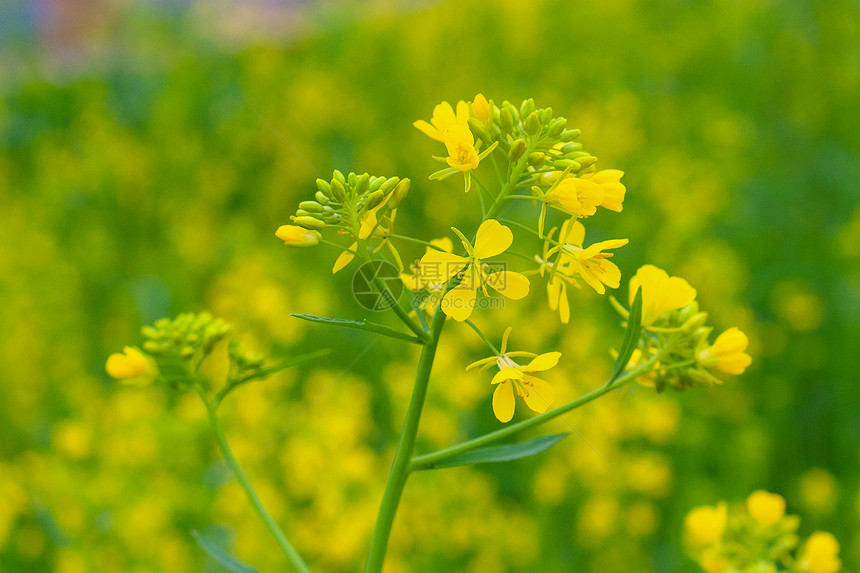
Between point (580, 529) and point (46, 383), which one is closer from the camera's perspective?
point (580, 529)

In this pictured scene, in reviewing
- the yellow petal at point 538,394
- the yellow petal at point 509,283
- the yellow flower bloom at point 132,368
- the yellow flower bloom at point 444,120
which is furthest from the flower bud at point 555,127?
the yellow flower bloom at point 132,368

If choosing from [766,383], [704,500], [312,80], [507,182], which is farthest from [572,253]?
[312,80]

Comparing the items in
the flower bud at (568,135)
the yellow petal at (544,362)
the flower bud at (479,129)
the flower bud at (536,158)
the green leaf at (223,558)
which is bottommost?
the green leaf at (223,558)

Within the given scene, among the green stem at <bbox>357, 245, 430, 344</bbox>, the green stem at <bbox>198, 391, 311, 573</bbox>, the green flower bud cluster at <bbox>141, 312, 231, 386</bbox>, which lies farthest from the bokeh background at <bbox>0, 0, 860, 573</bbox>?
the green stem at <bbox>357, 245, 430, 344</bbox>

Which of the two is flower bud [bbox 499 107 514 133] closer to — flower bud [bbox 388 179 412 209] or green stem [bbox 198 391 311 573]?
flower bud [bbox 388 179 412 209]

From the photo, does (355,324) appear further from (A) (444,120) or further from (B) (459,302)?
(A) (444,120)

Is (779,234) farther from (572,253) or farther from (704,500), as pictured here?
(572,253)

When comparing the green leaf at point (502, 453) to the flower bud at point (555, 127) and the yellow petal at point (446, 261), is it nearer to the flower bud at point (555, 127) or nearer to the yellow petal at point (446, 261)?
the yellow petal at point (446, 261)
